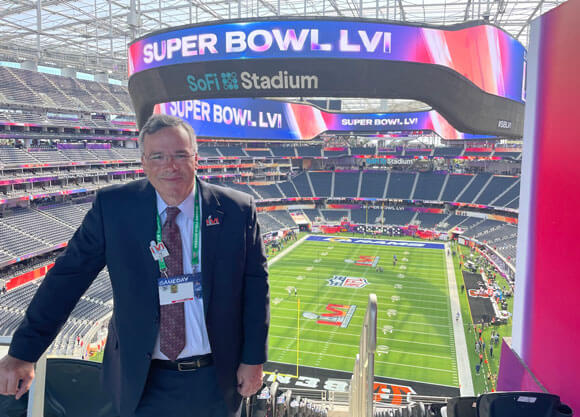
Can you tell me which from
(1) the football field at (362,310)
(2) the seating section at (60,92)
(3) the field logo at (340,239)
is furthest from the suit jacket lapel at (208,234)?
(3) the field logo at (340,239)

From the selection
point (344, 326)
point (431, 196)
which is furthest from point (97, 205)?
point (431, 196)

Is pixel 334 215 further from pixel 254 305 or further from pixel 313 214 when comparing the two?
pixel 254 305

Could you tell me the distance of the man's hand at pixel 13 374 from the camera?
2018 mm

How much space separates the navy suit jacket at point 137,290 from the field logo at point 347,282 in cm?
2510

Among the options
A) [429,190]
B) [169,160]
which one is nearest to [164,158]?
[169,160]

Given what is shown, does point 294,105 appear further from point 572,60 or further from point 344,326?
point 572,60

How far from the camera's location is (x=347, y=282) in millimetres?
27453

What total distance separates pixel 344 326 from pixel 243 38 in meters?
18.4

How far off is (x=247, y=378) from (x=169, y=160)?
121 centimetres

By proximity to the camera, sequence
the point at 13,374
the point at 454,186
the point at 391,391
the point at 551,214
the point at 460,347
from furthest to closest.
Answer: the point at 454,186
the point at 460,347
the point at 391,391
the point at 551,214
the point at 13,374

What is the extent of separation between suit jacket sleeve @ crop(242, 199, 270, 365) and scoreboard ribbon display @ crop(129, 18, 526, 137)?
267cm

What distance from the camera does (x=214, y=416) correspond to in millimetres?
2227

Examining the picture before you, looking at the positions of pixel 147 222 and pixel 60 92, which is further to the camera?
pixel 60 92

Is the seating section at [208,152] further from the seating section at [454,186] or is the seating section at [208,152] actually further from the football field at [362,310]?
the seating section at [454,186]
